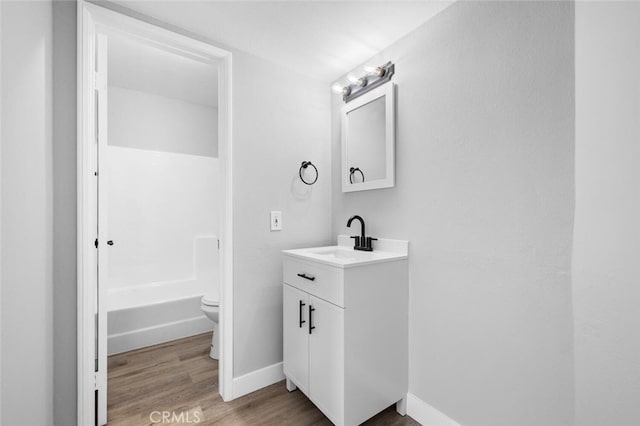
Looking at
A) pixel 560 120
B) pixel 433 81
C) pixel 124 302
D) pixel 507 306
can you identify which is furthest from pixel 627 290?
pixel 124 302

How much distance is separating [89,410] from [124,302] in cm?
143

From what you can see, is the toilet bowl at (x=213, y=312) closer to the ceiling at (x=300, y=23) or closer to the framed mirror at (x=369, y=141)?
the framed mirror at (x=369, y=141)

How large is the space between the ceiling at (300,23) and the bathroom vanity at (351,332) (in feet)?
4.06

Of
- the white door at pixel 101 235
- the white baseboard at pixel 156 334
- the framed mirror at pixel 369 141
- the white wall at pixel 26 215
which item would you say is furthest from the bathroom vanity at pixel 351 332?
the white baseboard at pixel 156 334

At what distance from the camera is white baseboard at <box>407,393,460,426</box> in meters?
1.47

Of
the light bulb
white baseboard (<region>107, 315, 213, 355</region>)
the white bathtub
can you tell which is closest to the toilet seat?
the white bathtub

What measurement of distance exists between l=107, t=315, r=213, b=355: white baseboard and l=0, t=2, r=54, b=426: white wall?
48.9 inches

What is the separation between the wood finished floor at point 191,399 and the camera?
159cm

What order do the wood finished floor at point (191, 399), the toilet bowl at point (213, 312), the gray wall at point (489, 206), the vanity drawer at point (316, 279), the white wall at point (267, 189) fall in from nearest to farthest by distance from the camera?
the gray wall at point (489, 206) < the vanity drawer at point (316, 279) < the wood finished floor at point (191, 399) < the white wall at point (267, 189) < the toilet bowl at point (213, 312)

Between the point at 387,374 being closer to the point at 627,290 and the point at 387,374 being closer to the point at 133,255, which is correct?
the point at 627,290

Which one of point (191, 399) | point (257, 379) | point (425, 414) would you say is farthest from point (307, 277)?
point (191, 399)

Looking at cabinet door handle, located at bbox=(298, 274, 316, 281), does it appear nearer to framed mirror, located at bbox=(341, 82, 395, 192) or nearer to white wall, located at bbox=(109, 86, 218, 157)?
framed mirror, located at bbox=(341, 82, 395, 192)

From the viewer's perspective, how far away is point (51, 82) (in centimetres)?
129

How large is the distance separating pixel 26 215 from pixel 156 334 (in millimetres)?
1902
